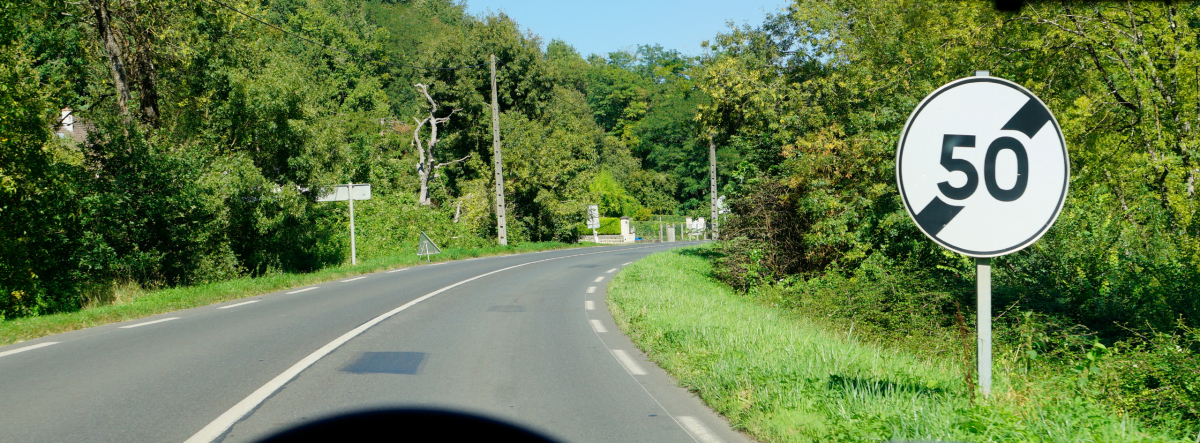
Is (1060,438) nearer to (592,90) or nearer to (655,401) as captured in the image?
(655,401)

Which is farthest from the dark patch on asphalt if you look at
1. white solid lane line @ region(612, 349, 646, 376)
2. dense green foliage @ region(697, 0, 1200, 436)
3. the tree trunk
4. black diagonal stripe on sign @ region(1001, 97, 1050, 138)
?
the tree trunk

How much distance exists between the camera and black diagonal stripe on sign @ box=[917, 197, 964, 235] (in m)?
4.21

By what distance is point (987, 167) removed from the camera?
164 inches

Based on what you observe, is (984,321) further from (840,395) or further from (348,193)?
(348,193)

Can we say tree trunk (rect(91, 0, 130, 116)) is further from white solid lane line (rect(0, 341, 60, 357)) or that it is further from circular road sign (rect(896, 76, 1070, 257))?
circular road sign (rect(896, 76, 1070, 257))

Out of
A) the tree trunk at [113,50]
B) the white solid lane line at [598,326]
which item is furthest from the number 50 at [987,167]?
the tree trunk at [113,50]

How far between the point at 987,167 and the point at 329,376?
5.51m

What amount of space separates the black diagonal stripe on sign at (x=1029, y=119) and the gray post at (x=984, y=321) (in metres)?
0.73

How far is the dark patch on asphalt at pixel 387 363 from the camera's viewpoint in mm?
7143

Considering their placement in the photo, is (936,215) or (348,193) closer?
(936,215)

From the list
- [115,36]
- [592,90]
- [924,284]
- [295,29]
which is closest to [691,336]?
[924,284]

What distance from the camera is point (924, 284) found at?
13172 mm

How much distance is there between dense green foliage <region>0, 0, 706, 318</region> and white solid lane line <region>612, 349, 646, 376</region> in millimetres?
9972

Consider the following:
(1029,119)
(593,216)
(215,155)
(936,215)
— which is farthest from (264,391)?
(593,216)
